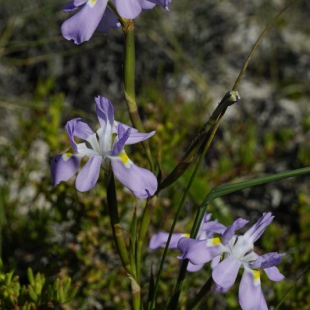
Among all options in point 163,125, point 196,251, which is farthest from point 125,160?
point 163,125

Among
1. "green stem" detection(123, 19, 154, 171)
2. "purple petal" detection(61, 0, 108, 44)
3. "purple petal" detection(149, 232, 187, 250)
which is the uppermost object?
"purple petal" detection(61, 0, 108, 44)

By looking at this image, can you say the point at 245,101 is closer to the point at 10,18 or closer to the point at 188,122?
the point at 188,122

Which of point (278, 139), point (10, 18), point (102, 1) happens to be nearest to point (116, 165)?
point (102, 1)

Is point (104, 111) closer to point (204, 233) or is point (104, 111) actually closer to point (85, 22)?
point (85, 22)

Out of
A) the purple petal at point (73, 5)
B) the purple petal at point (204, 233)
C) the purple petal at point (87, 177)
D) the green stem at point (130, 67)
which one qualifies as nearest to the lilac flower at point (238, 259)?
the purple petal at point (204, 233)

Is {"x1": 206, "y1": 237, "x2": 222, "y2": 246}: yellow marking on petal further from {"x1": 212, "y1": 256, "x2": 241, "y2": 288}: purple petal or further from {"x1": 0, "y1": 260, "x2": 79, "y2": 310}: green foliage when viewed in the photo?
{"x1": 0, "y1": 260, "x2": 79, "y2": 310}: green foliage

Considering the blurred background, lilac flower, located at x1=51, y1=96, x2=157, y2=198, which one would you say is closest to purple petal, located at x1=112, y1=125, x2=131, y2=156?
lilac flower, located at x1=51, y1=96, x2=157, y2=198
